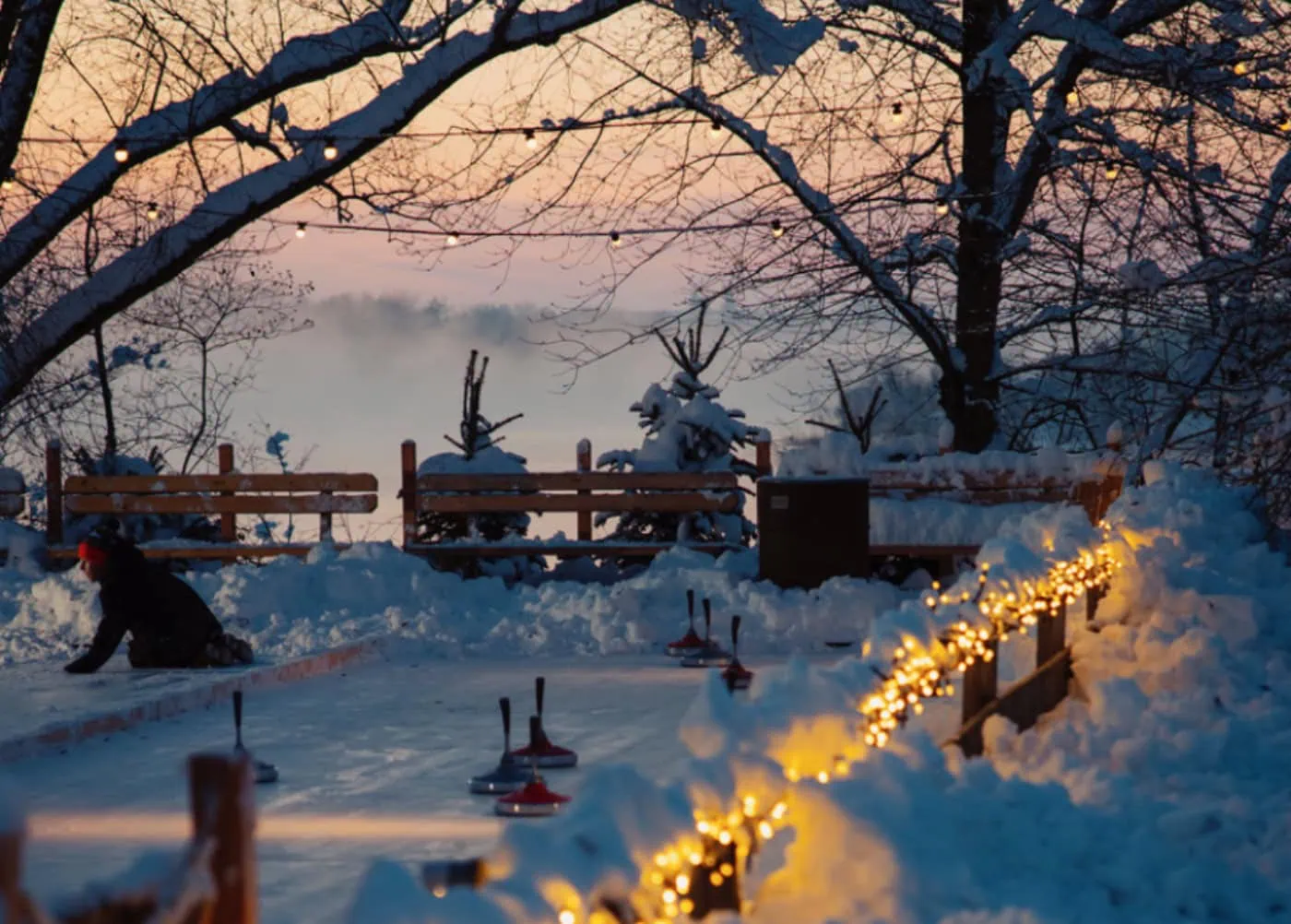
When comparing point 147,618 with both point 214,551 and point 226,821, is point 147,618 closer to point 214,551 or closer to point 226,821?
point 214,551

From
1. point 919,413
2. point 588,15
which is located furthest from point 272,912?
point 919,413

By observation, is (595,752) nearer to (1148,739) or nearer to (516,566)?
(1148,739)

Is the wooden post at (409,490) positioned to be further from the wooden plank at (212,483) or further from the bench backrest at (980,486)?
the bench backrest at (980,486)

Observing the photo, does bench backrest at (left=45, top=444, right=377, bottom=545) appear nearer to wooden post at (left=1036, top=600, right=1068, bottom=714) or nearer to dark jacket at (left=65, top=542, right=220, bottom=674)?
dark jacket at (left=65, top=542, right=220, bottom=674)

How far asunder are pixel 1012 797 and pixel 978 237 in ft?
46.2

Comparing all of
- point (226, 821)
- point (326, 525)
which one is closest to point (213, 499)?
point (326, 525)

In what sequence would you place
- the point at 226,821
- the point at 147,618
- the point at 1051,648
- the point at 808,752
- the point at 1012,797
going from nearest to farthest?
the point at 226,821, the point at 808,752, the point at 1012,797, the point at 1051,648, the point at 147,618

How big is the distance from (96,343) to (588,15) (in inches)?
582

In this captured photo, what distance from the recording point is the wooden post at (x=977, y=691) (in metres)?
7.84

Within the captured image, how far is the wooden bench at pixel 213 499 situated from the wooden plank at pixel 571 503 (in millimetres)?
1155

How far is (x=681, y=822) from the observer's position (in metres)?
3.70

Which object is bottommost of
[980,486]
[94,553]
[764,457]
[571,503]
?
[94,553]

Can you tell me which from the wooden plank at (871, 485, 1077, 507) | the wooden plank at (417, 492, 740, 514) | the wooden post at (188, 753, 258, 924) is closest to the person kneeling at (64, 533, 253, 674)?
the wooden plank at (417, 492, 740, 514)

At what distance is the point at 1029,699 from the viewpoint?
9.30m
